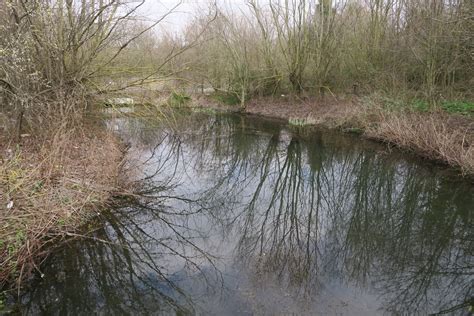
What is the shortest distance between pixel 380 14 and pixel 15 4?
1495cm

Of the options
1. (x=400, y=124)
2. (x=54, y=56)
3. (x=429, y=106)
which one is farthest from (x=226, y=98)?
(x=54, y=56)

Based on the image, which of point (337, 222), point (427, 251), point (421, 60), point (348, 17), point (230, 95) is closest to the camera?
point (427, 251)

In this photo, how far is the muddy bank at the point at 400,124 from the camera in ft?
29.3

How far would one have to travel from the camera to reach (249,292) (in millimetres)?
4301

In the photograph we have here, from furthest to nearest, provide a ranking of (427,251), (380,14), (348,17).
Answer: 1. (348,17)
2. (380,14)
3. (427,251)

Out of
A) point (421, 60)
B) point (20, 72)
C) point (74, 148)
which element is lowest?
point (74, 148)

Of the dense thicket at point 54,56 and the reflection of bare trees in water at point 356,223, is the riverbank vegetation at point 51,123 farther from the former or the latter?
the reflection of bare trees in water at point 356,223

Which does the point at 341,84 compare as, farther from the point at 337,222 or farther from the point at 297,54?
the point at 337,222

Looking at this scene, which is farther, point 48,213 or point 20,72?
point 20,72

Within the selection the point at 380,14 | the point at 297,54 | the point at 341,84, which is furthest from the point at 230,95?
the point at 380,14

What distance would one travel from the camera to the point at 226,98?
872 inches

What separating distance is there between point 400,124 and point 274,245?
25.4 feet

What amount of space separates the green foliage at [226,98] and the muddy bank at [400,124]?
13.4ft

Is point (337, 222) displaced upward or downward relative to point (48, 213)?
downward
